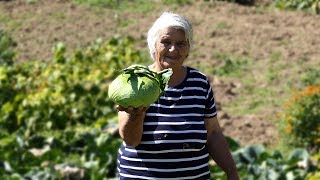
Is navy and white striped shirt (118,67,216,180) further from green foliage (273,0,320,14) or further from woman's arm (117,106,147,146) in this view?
green foliage (273,0,320,14)

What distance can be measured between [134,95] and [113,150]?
350 cm

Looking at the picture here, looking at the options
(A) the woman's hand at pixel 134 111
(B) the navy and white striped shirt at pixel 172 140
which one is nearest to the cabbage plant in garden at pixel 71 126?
(B) the navy and white striped shirt at pixel 172 140

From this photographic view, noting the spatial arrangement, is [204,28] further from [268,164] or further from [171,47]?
[171,47]

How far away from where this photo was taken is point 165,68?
10.1 feet

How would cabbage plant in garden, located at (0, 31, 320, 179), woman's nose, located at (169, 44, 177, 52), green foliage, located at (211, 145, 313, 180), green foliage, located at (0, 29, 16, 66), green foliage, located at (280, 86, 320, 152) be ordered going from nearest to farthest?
woman's nose, located at (169, 44, 177, 52)
green foliage, located at (211, 145, 313, 180)
cabbage plant in garden, located at (0, 31, 320, 179)
green foliage, located at (280, 86, 320, 152)
green foliage, located at (0, 29, 16, 66)

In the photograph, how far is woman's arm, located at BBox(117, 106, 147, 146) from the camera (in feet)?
9.32

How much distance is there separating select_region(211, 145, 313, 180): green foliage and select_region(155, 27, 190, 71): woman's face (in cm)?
247

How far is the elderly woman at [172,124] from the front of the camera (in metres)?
3.08

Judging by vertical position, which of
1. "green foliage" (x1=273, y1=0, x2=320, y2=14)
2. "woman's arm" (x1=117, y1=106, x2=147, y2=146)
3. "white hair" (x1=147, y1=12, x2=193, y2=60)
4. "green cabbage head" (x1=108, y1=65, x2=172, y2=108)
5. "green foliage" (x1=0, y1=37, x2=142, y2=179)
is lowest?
"green foliage" (x1=0, y1=37, x2=142, y2=179)

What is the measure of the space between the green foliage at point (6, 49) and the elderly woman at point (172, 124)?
571 cm

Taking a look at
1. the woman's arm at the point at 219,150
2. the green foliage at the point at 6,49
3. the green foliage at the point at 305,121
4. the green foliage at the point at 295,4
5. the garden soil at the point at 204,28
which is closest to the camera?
the woman's arm at the point at 219,150

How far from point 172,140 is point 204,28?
288 inches

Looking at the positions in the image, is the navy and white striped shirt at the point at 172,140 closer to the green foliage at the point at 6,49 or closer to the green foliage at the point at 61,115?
the green foliage at the point at 61,115

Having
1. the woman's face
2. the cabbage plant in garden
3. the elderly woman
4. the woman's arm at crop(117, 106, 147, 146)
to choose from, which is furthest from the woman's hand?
the cabbage plant in garden
